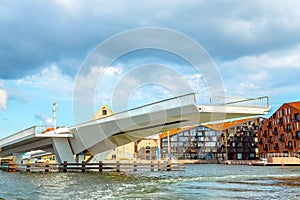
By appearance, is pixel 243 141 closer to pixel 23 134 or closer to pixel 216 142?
pixel 216 142

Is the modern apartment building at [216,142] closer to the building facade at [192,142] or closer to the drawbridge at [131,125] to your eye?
the building facade at [192,142]

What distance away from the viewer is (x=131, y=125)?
43.0 meters

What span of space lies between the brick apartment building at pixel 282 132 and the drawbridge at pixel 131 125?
58546 millimetres

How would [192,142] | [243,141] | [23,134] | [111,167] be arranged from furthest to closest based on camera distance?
1. [192,142]
2. [243,141]
3. [23,134]
4. [111,167]

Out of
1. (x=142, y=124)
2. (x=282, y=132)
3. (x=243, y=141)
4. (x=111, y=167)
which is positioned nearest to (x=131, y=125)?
(x=142, y=124)

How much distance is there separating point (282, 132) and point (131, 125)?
7193cm

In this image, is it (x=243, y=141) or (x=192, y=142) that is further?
(x=192, y=142)

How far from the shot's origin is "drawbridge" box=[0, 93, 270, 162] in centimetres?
3500

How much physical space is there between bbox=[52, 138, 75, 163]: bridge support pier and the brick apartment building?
63.0 metres

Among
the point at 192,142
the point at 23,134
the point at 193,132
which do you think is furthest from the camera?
the point at 193,132

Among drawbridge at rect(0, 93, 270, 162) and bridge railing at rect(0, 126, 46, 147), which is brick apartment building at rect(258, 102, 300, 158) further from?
bridge railing at rect(0, 126, 46, 147)

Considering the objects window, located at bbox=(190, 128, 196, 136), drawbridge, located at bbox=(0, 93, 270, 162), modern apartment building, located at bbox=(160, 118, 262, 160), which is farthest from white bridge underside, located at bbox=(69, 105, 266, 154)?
window, located at bbox=(190, 128, 196, 136)

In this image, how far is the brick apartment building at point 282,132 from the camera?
97.9m

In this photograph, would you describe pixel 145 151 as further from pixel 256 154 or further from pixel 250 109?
pixel 250 109
